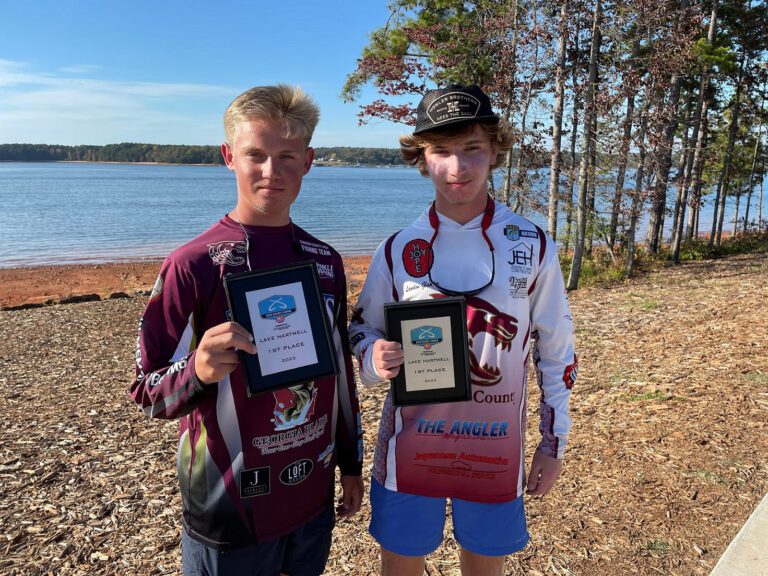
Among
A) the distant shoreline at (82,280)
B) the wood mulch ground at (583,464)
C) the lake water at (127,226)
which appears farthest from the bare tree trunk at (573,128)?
the distant shoreline at (82,280)

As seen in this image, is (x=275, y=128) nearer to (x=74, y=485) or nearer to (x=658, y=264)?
(x=74, y=485)

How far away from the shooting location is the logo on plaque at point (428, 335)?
81.3 inches

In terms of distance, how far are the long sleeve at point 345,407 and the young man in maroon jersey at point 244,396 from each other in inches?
3.9

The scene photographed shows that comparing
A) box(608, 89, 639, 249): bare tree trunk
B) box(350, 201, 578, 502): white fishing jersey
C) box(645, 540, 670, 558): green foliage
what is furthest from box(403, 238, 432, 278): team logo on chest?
box(608, 89, 639, 249): bare tree trunk

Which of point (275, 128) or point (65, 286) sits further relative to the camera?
point (65, 286)

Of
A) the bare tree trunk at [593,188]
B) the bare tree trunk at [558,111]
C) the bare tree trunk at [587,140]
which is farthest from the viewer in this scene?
the bare tree trunk at [593,188]

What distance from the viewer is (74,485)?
15.6 ft

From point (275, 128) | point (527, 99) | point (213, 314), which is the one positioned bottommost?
point (213, 314)

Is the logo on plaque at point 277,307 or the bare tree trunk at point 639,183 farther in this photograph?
the bare tree trunk at point 639,183

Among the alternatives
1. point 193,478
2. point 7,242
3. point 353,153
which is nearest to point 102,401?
point 193,478

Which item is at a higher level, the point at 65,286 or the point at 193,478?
the point at 193,478

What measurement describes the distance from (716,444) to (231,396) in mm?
4252

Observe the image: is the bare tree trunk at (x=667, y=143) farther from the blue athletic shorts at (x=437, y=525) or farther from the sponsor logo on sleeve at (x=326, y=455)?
the sponsor logo on sleeve at (x=326, y=455)

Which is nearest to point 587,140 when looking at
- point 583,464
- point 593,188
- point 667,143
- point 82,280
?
point 593,188
